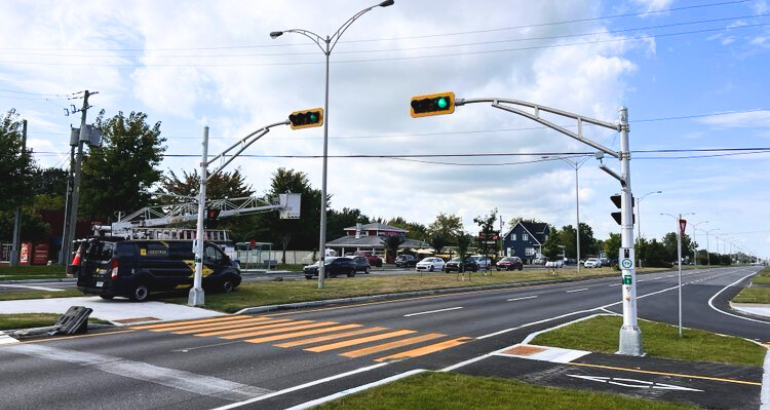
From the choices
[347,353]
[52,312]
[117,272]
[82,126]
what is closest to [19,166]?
[82,126]

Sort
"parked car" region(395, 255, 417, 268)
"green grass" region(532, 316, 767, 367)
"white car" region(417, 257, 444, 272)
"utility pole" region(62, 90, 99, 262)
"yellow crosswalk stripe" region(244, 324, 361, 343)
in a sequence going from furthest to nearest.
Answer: "parked car" region(395, 255, 417, 268) < "white car" region(417, 257, 444, 272) < "utility pole" region(62, 90, 99, 262) < "yellow crosswalk stripe" region(244, 324, 361, 343) < "green grass" region(532, 316, 767, 367)

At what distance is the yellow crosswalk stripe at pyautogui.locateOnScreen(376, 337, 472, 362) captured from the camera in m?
10.4

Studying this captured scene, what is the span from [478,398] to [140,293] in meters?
15.5

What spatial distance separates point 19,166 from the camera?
36.3 m

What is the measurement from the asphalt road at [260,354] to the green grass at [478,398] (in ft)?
2.85

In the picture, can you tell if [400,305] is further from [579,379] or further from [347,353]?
[579,379]

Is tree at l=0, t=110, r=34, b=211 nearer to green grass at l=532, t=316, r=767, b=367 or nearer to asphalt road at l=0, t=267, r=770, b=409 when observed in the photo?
asphalt road at l=0, t=267, r=770, b=409

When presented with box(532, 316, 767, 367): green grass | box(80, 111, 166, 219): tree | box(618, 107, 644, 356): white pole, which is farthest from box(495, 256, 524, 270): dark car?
box(618, 107, 644, 356): white pole

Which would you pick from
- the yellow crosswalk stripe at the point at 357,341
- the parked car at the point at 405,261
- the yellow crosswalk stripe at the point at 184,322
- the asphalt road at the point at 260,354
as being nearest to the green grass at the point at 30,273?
the yellow crosswalk stripe at the point at 184,322

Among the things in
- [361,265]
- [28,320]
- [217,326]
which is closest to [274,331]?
[217,326]

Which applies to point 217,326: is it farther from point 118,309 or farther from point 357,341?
point 118,309

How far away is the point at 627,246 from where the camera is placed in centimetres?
1169

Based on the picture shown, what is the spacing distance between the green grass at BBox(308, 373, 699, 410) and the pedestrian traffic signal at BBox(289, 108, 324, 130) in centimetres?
1159

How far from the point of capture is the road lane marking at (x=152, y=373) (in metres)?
7.59
